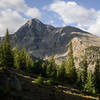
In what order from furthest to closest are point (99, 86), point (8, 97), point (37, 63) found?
1. point (37, 63)
2. point (99, 86)
3. point (8, 97)

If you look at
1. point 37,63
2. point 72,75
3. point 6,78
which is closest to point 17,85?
point 6,78

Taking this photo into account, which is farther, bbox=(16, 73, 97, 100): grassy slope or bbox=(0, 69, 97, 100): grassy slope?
bbox=(16, 73, 97, 100): grassy slope

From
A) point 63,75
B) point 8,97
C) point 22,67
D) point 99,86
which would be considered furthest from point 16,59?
point 8,97

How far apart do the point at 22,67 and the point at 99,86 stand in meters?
36.9

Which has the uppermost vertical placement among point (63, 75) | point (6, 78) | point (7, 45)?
point (7, 45)

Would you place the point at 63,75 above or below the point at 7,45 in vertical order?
below

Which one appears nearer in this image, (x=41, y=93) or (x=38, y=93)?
(x=38, y=93)

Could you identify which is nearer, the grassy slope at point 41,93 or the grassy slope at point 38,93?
the grassy slope at point 38,93

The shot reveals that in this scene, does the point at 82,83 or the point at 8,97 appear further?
the point at 82,83

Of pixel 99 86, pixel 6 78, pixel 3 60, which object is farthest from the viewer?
pixel 99 86

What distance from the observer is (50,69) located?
71500 mm

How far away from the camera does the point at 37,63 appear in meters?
80.5

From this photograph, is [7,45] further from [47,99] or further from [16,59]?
[47,99]

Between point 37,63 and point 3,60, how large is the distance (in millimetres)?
28367
